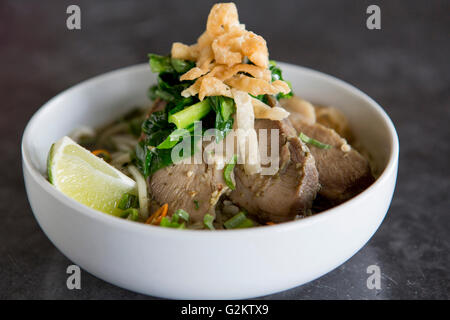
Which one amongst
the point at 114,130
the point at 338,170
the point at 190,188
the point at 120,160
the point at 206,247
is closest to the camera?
the point at 206,247

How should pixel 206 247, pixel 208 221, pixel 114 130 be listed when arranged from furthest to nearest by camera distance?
pixel 114 130 < pixel 208 221 < pixel 206 247

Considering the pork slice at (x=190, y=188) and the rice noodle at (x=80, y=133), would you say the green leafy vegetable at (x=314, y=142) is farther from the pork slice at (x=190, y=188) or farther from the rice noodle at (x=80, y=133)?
the rice noodle at (x=80, y=133)

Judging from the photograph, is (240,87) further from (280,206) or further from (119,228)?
(119,228)

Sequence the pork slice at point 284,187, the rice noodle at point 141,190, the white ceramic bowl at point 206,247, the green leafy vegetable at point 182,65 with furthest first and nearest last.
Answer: the green leafy vegetable at point 182,65 → the rice noodle at point 141,190 → the pork slice at point 284,187 → the white ceramic bowl at point 206,247

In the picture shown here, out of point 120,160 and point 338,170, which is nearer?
point 338,170

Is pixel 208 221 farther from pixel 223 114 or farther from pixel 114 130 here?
pixel 114 130

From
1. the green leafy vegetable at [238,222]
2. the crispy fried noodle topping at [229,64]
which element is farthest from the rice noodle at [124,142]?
the green leafy vegetable at [238,222]

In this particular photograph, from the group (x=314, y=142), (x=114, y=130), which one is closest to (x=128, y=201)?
(x=114, y=130)
